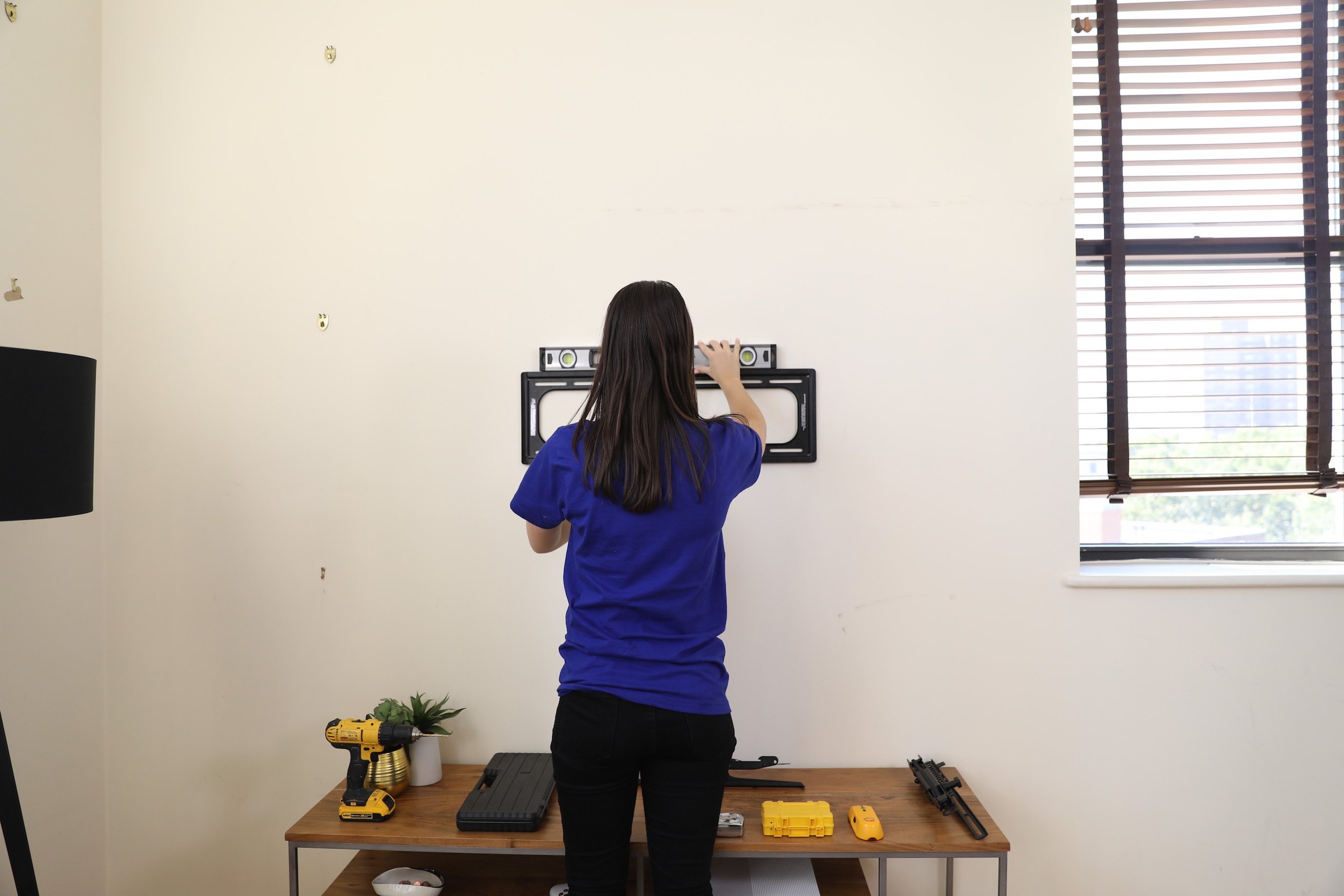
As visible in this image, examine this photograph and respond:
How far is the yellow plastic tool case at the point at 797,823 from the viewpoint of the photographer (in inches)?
57.1

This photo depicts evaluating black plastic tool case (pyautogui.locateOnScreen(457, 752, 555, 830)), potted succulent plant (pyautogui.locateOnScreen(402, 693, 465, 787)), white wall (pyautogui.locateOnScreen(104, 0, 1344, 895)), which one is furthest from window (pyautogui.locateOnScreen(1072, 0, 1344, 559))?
potted succulent plant (pyautogui.locateOnScreen(402, 693, 465, 787))

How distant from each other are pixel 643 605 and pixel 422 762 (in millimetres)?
822

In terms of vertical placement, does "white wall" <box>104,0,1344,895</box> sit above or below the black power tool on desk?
above

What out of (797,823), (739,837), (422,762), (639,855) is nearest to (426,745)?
(422,762)

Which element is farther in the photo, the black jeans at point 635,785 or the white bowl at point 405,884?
the white bowl at point 405,884

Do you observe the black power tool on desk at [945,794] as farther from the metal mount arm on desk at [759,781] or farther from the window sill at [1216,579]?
the window sill at [1216,579]

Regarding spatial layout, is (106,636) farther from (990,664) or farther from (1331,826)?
(1331,826)

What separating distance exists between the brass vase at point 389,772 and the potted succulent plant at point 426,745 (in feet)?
0.14

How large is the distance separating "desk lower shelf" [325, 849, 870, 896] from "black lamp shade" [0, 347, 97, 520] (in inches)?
38.5

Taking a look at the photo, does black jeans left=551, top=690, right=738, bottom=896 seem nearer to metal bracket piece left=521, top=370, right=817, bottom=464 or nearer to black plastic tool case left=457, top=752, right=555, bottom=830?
black plastic tool case left=457, top=752, right=555, bottom=830

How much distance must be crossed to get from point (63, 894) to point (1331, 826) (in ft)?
10.3

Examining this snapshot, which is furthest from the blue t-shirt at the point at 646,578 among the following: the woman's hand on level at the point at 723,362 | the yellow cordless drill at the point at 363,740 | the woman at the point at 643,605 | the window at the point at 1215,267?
the window at the point at 1215,267

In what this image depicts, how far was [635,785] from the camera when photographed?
132cm

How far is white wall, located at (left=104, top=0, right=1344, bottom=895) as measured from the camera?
5.88 ft
